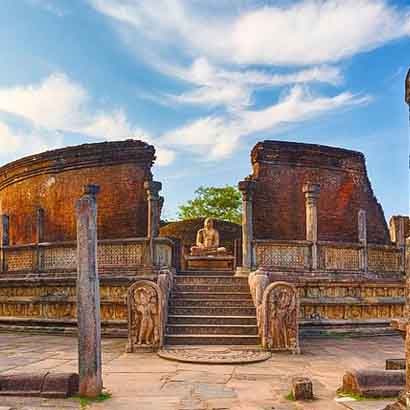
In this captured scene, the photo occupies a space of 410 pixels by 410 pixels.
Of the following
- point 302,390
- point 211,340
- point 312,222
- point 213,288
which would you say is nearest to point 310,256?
point 312,222

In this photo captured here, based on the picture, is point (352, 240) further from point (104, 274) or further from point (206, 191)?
point (206, 191)

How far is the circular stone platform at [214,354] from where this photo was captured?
7.82m

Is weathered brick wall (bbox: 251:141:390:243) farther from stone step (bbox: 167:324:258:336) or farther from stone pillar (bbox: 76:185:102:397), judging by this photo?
stone pillar (bbox: 76:185:102:397)

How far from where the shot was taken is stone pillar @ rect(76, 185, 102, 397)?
561cm

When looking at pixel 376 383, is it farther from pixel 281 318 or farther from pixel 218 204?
pixel 218 204

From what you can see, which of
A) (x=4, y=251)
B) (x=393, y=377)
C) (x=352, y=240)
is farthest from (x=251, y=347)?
(x=352, y=240)

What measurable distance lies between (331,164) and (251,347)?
11.9 meters

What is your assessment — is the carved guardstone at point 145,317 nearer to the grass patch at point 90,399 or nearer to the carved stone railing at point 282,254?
the grass patch at point 90,399

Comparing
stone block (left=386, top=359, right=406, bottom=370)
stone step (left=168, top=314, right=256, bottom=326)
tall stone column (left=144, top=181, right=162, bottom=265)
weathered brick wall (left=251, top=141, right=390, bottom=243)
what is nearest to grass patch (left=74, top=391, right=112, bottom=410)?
stone block (left=386, top=359, right=406, bottom=370)

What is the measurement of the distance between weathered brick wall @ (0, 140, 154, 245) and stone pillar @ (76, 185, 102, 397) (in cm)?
1221

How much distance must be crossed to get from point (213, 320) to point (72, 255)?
4.43m

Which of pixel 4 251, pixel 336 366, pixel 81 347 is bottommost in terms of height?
pixel 336 366

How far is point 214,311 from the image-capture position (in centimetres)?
1053

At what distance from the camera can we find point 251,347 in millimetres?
9102
